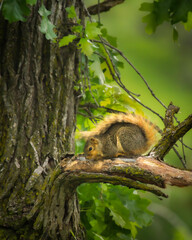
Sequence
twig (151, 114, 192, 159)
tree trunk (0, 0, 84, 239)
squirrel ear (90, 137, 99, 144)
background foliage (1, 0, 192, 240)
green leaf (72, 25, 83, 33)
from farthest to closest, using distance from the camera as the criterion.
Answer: squirrel ear (90, 137, 99, 144) → background foliage (1, 0, 192, 240) → green leaf (72, 25, 83, 33) → tree trunk (0, 0, 84, 239) → twig (151, 114, 192, 159)

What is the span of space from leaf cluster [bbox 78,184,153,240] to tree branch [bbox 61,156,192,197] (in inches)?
21.0

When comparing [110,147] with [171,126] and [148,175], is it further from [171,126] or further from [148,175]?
[148,175]

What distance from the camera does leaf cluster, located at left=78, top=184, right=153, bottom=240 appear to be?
1.87 meters

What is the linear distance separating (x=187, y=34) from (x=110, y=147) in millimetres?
1186

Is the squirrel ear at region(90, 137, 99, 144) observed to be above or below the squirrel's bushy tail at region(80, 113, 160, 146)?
below

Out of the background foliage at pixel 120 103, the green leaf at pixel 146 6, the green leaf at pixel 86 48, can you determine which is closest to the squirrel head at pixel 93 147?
the background foliage at pixel 120 103

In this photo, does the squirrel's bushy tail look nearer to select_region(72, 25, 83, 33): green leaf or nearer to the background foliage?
the background foliage

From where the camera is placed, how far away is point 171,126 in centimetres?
144

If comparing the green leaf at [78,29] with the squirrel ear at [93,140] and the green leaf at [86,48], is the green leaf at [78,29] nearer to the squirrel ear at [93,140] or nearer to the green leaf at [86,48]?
the green leaf at [86,48]

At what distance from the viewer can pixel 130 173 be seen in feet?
4.24

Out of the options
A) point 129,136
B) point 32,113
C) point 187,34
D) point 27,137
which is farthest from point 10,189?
point 187,34

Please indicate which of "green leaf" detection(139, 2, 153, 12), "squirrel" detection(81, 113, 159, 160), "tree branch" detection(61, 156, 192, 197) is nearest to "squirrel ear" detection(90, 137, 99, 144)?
"squirrel" detection(81, 113, 159, 160)

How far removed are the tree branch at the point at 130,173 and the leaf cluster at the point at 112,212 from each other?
1.75ft

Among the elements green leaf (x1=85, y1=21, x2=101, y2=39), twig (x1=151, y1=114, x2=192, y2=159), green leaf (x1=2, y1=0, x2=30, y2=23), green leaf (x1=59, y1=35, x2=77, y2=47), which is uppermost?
green leaf (x1=2, y1=0, x2=30, y2=23)
